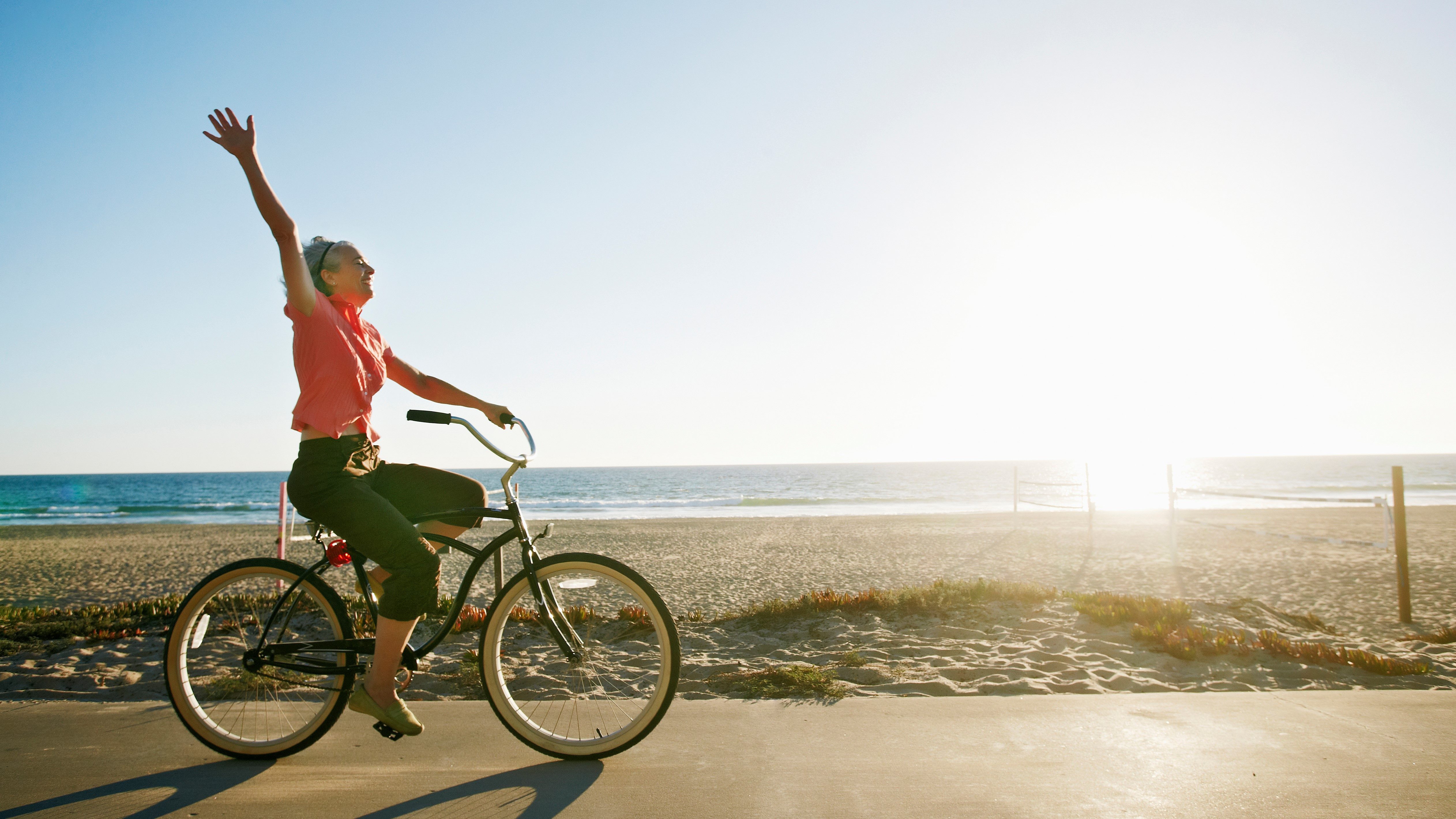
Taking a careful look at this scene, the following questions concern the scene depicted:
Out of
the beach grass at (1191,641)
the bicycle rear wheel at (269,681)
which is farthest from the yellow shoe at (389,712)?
the beach grass at (1191,641)

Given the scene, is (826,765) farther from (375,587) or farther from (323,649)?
(323,649)

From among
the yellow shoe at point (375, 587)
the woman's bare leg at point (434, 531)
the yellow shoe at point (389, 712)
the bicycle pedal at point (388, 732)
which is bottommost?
the bicycle pedal at point (388, 732)

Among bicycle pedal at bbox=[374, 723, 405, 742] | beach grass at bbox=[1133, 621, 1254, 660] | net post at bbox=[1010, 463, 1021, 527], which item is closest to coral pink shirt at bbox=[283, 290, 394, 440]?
bicycle pedal at bbox=[374, 723, 405, 742]

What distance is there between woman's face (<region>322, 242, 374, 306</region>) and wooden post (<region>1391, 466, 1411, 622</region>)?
26.9 ft

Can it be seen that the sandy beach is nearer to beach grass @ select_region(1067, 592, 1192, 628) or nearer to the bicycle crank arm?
beach grass @ select_region(1067, 592, 1192, 628)

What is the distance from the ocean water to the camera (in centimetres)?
3450

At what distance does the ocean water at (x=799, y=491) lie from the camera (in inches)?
1358

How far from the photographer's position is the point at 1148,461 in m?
155

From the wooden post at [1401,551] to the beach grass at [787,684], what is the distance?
6059mm

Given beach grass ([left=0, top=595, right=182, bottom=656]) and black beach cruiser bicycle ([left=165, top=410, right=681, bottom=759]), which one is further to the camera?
beach grass ([left=0, top=595, right=182, bottom=656])

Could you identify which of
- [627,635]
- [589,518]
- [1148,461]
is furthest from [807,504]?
[1148,461]

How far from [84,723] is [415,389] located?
1.98 m

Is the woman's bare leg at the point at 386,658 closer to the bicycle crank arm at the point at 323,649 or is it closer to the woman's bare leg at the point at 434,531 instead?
the bicycle crank arm at the point at 323,649

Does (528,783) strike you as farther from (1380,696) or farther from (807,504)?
(807,504)
